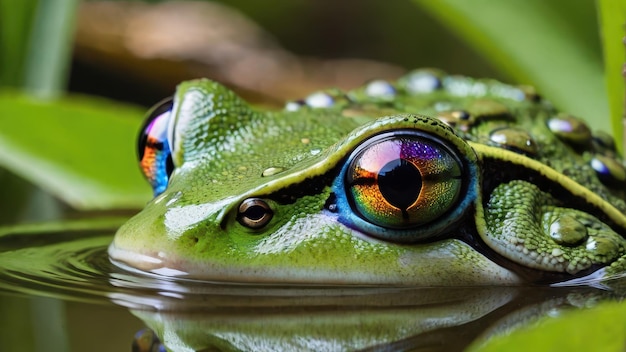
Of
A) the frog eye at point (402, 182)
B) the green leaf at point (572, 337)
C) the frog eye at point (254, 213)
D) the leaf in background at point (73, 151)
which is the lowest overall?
the leaf in background at point (73, 151)

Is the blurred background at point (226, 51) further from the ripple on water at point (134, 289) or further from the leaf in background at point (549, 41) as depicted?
the ripple on water at point (134, 289)

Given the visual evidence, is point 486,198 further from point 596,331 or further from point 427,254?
point 596,331

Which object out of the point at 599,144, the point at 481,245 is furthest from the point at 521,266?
the point at 599,144

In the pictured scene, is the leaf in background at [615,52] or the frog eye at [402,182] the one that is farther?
the leaf in background at [615,52]

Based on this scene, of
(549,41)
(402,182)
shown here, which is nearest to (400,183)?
(402,182)

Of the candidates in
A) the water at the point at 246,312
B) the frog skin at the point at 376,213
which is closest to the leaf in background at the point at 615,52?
the frog skin at the point at 376,213

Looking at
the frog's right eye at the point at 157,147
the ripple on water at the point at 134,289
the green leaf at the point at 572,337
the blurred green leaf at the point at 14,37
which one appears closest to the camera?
the green leaf at the point at 572,337
